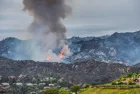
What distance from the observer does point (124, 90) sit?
15575 cm

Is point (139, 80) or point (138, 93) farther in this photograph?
point (139, 80)

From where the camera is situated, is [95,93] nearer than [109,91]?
No

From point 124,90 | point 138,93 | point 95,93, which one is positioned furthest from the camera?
point 95,93

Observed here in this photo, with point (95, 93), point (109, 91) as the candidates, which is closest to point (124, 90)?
point (109, 91)

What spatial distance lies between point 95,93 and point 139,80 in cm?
2585

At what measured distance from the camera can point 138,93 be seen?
143625mm

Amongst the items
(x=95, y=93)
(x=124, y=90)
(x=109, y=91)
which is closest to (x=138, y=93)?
(x=124, y=90)

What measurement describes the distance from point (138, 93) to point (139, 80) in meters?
49.0

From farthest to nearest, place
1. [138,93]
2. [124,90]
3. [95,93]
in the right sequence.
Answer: [95,93], [124,90], [138,93]

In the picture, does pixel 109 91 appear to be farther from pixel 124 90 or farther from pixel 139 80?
pixel 139 80

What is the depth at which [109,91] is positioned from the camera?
540ft

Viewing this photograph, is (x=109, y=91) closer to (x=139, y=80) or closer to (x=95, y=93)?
(x=95, y=93)

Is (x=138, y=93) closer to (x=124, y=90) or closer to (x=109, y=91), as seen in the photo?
(x=124, y=90)

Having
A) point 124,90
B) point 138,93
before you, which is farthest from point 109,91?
point 138,93
